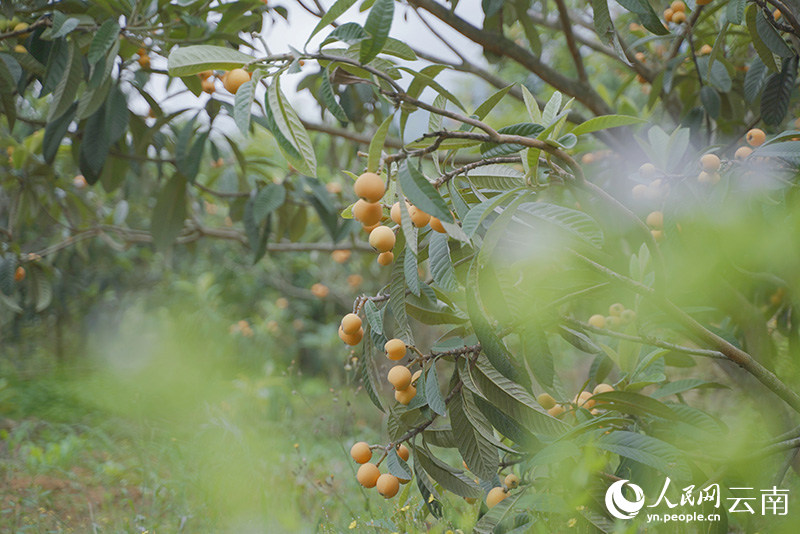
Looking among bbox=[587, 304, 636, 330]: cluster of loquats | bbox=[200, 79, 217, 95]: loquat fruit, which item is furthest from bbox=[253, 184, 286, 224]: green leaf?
bbox=[587, 304, 636, 330]: cluster of loquats

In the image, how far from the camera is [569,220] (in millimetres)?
659

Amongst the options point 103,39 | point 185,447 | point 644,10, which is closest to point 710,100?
point 644,10

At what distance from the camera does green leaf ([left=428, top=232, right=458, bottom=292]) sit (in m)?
0.67

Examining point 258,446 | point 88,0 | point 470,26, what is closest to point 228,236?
point 258,446

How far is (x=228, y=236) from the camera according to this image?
2.29 metres

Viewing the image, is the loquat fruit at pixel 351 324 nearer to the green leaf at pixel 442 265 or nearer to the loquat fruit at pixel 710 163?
the green leaf at pixel 442 265

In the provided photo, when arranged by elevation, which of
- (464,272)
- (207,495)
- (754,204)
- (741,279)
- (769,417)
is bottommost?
(207,495)

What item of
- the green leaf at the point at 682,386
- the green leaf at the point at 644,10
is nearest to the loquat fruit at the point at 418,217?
the green leaf at the point at 644,10

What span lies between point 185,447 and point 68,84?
64.5 inches

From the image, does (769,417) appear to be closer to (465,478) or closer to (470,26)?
(465,478)

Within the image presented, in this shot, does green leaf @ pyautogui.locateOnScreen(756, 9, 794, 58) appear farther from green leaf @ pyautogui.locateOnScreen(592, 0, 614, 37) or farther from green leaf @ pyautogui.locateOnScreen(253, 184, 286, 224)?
green leaf @ pyautogui.locateOnScreen(253, 184, 286, 224)

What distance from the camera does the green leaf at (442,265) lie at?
67cm

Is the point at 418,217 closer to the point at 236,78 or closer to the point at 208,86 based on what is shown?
the point at 236,78

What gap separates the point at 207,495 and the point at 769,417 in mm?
1550
